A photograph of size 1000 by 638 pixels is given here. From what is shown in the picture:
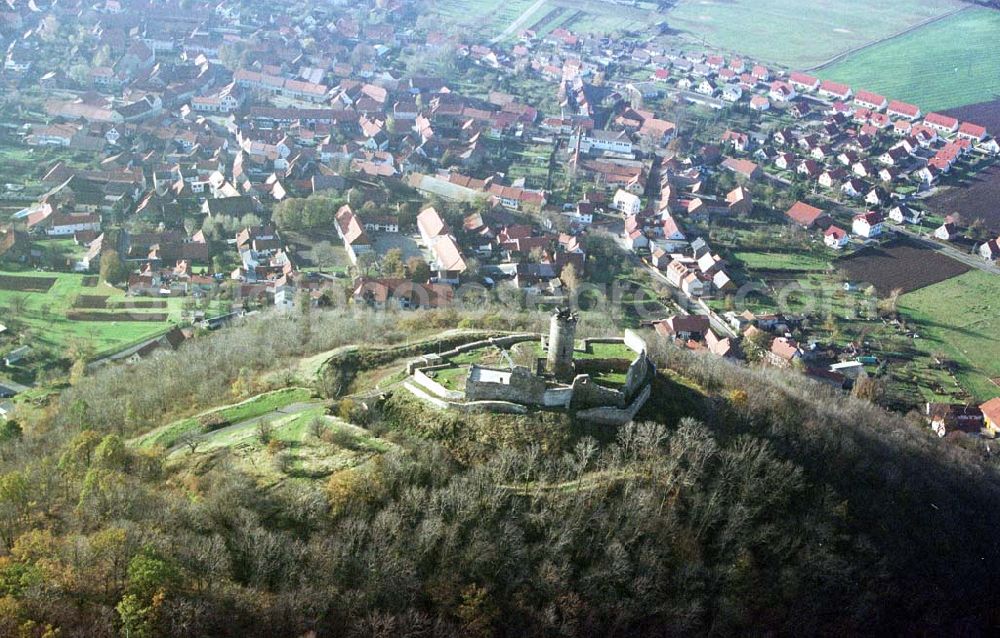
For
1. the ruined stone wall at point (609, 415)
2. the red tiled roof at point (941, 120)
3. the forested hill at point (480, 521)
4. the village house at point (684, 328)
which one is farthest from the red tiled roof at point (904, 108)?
the ruined stone wall at point (609, 415)

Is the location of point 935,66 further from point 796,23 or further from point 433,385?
point 433,385

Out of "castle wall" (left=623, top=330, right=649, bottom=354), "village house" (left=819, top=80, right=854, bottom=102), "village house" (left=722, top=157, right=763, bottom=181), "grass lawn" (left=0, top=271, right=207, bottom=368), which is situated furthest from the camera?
"village house" (left=819, top=80, right=854, bottom=102)

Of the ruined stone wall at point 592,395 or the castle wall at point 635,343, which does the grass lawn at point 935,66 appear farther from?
the ruined stone wall at point 592,395

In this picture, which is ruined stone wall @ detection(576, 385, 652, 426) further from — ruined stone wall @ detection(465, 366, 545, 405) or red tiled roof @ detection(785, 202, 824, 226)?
red tiled roof @ detection(785, 202, 824, 226)

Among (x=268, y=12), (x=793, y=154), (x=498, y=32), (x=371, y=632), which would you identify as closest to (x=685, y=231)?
(x=793, y=154)

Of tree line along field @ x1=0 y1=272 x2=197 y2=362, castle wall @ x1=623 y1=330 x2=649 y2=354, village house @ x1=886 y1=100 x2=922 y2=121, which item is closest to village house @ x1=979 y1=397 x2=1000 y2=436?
castle wall @ x1=623 y1=330 x2=649 y2=354

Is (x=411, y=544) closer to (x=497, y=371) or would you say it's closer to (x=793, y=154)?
(x=497, y=371)
